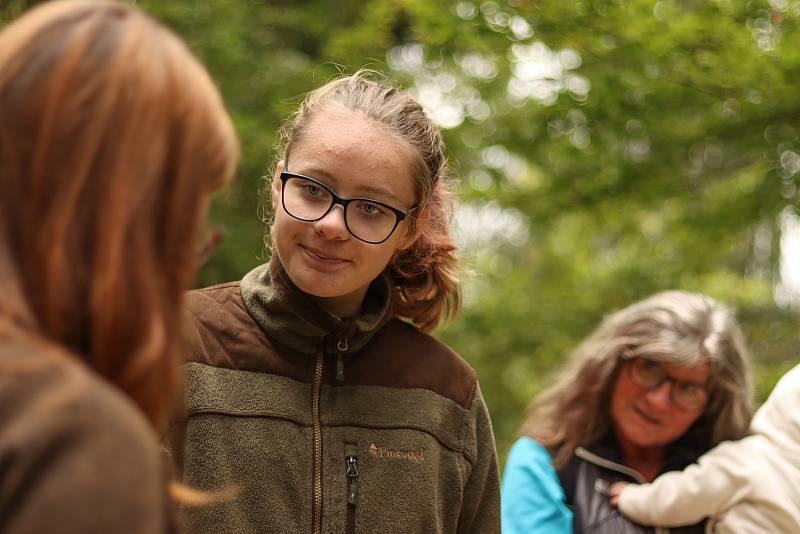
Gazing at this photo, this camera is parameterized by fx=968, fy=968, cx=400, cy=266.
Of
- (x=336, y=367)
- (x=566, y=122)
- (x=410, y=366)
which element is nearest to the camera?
(x=336, y=367)

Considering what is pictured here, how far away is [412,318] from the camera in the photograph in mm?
2549

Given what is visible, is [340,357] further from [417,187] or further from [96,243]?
[96,243]

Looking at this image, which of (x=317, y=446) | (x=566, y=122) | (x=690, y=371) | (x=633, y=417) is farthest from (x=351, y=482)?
(x=566, y=122)

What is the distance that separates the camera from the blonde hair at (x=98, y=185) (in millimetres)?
1153

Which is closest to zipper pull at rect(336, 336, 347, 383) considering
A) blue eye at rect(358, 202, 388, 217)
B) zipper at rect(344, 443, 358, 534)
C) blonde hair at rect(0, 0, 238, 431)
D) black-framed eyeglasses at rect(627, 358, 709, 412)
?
zipper at rect(344, 443, 358, 534)

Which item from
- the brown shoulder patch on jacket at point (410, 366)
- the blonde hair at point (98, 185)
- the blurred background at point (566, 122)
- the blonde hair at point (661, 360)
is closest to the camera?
the blonde hair at point (98, 185)

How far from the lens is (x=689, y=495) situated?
2943 mm

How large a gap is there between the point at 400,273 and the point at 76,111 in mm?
1417

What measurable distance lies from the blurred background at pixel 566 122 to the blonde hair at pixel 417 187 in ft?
0.96

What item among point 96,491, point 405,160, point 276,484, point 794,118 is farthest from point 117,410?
point 794,118

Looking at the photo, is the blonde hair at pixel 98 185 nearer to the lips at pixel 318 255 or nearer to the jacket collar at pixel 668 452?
the lips at pixel 318 255

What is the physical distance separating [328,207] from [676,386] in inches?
59.6

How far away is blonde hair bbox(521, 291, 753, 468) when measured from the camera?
3164mm

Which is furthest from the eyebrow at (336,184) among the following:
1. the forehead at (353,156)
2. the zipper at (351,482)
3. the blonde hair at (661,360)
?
the blonde hair at (661,360)
